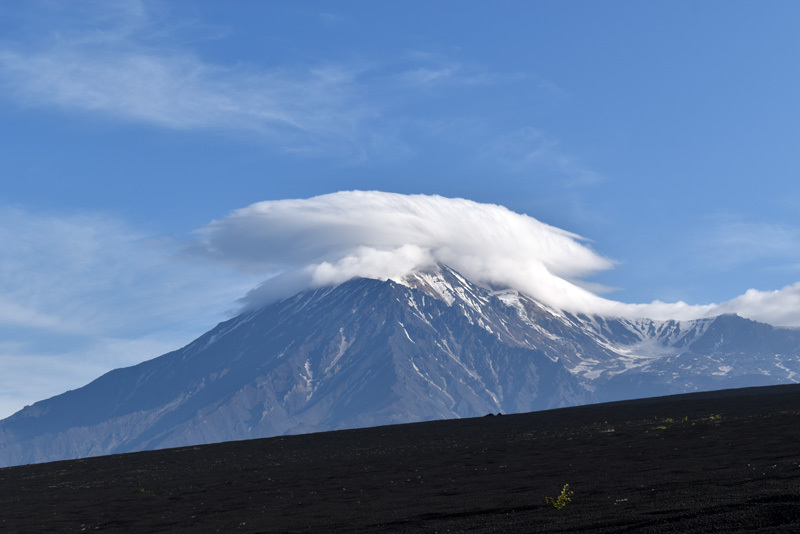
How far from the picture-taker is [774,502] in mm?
28781

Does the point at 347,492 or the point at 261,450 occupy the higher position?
the point at 261,450

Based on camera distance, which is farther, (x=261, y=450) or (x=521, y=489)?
(x=261, y=450)

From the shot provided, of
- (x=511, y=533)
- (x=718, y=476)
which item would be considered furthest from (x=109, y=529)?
(x=718, y=476)

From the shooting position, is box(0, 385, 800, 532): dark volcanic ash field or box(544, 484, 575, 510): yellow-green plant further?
box(544, 484, 575, 510): yellow-green plant

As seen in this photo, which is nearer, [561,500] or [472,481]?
[561,500]

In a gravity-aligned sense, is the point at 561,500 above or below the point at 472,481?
below

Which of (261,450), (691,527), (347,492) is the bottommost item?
(691,527)

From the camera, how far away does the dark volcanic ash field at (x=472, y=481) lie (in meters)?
32.1

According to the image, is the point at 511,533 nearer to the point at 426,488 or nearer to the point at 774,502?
the point at 774,502

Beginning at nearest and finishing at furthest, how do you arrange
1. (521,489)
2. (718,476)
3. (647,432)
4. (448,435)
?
(718,476) < (521,489) < (647,432) < (448,435)

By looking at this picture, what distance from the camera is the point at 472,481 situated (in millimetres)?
49531

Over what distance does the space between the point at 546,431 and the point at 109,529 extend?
44.5m

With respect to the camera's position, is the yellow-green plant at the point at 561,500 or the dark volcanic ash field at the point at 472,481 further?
the yellow-green plant at the point at 561,500

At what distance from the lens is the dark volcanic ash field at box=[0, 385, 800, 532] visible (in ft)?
105
